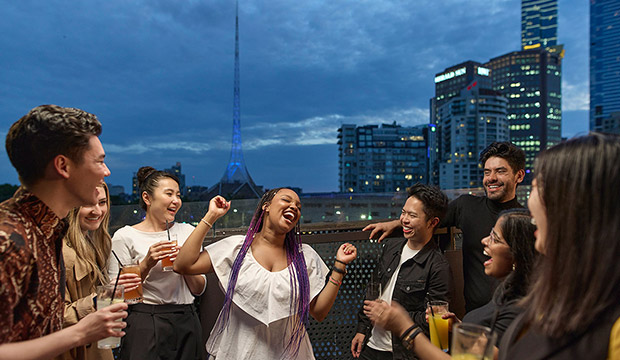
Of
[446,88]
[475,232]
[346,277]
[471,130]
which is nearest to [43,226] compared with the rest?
[346,277]

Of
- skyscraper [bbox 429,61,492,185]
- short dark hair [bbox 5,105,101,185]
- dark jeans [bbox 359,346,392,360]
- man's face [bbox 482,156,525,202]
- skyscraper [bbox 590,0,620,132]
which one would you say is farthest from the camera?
skyscraper [bbox 590,0,620,132]

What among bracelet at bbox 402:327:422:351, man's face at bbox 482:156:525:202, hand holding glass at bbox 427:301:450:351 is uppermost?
man's face at bbox 482:156:525:202

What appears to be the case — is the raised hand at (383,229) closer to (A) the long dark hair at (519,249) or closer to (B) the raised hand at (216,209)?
(B) the raised hand at (216,209)

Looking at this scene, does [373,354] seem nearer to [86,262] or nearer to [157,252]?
[157,252]

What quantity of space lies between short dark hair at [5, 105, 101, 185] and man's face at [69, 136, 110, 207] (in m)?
0.05

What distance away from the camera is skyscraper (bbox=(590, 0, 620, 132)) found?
14462cm

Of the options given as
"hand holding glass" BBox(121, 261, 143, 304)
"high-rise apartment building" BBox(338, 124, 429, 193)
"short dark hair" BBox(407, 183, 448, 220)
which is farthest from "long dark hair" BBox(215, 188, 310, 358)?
"high-rise apartment building" BBox(338, 124, 429, 193)

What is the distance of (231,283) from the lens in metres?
2.51

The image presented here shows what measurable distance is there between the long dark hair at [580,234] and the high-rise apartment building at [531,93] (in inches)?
6286

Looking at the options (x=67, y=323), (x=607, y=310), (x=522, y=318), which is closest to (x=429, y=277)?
(x=522, y=318)

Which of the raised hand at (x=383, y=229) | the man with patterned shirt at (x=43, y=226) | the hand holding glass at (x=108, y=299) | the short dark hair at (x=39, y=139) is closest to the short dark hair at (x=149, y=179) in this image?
the hand holding glass at (x=108, y=299)

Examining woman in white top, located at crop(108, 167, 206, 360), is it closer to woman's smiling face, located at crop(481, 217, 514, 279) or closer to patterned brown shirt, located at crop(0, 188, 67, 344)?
patterned brown shirt, located at crop(0, 188, 67, 344)

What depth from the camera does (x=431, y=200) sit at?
3.03 meters

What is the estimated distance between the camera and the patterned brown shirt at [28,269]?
1.31 metres
